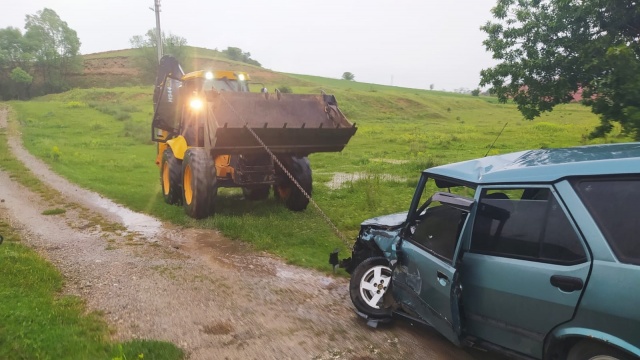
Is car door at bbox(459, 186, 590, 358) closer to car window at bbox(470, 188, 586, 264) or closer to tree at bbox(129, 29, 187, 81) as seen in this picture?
car window at bbox(470, 188, 586, 264)

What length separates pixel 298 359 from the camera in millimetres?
4250

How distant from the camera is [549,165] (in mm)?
3436

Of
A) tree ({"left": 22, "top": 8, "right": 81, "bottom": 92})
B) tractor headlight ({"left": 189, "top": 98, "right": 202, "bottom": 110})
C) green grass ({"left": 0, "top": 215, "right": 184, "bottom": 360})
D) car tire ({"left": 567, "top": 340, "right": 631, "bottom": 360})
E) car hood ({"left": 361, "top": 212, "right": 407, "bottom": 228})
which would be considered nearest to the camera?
car tire ({"left": 567, "top": 340, "right": 631, "bottom": 360})

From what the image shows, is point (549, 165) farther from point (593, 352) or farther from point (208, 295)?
point (208, 295)

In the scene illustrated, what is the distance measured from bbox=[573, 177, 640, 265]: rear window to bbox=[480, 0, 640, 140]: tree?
4.31 metres

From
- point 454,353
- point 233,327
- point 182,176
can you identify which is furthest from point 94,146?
point 454,353

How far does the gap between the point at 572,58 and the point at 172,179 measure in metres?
9.08

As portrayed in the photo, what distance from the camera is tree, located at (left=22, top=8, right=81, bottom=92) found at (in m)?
71.5

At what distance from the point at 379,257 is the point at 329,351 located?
46.9 inches

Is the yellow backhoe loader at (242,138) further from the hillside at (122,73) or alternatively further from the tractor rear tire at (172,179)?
the hillside at (122,73)

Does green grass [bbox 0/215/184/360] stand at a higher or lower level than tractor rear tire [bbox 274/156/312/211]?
lower

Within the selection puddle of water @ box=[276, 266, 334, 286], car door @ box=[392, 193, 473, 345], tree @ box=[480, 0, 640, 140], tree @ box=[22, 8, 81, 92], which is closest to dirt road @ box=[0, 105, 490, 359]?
puddle of water @ box=[276, 266, 334, 286]

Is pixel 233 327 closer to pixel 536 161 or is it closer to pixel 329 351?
pixel 329 351

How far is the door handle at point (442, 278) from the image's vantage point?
378cm
